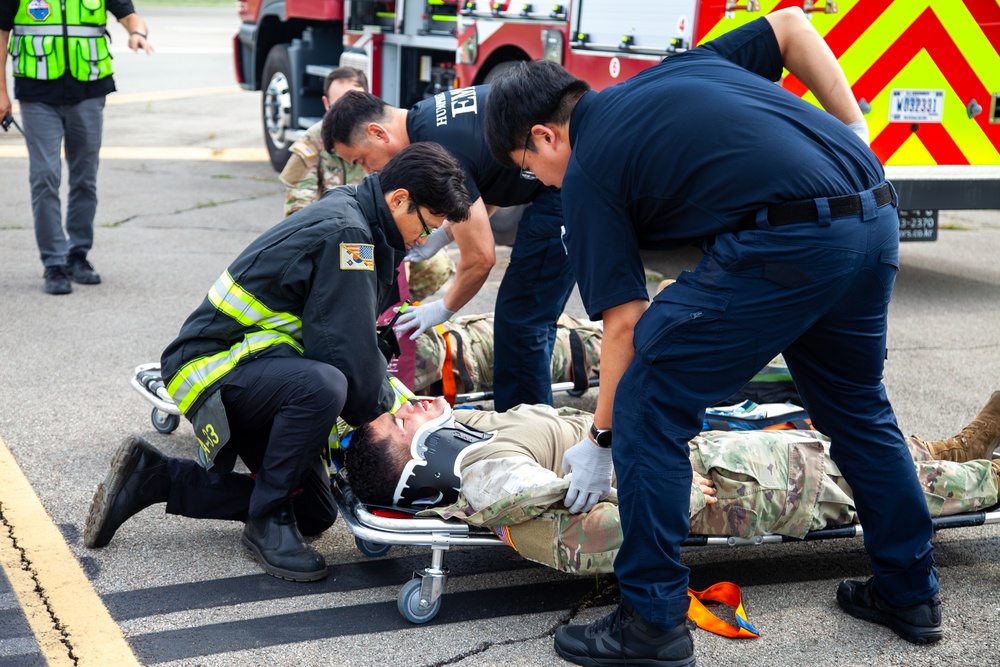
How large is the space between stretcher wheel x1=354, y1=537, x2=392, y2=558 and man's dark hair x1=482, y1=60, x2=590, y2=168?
1316 millimetres

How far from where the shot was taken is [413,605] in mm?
2908

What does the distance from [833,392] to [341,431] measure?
1.69m

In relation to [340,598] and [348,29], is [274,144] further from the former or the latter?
[340,598]

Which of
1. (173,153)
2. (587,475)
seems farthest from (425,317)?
(173,153)

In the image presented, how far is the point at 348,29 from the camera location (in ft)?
28.4

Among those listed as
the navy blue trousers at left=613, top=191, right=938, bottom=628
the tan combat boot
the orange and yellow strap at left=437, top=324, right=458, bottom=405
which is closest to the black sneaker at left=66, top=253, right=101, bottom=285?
the orange and yellow strap at left=437, top=324, right=458, bottom=405

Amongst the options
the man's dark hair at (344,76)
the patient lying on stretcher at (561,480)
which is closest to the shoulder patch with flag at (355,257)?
the patient lying on stretcher at (561,480)

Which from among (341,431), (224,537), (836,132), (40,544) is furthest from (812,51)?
(40,544)

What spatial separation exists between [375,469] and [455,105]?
1.44 meters

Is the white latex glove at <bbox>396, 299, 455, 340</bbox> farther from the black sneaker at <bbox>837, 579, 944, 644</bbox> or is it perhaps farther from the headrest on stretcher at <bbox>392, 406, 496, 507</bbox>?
the black sneaker at <bbox>837, 579, 944, 644</bbox>

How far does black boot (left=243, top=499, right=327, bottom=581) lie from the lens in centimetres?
315

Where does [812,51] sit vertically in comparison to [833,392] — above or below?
above

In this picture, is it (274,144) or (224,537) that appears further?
(274,144)

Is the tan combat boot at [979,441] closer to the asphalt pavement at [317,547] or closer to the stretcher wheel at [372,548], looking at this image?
the asphalt pavement at [317,547]
